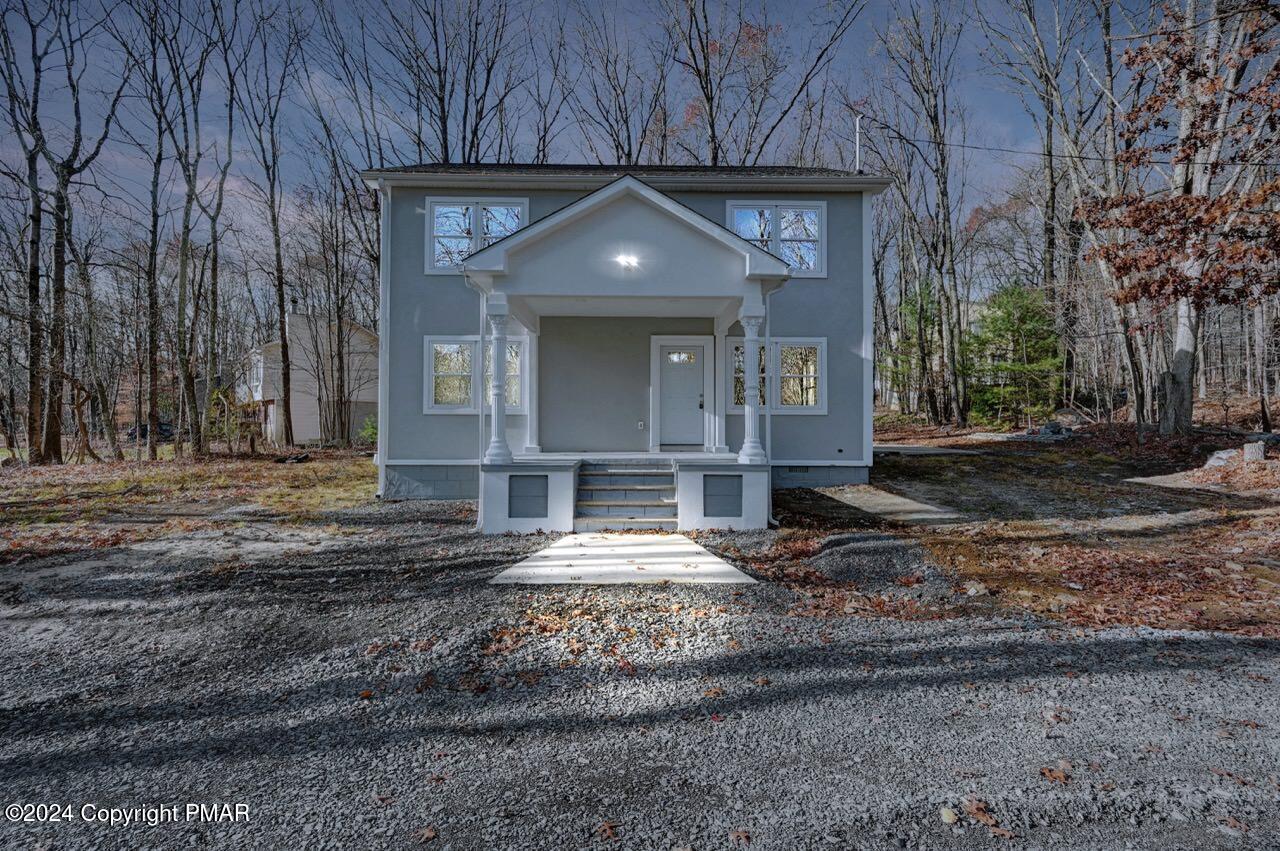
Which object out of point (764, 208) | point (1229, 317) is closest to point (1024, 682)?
point (764, 208)

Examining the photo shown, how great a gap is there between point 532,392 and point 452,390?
1367 millimetres

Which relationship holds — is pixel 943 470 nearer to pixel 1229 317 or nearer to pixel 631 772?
pixel 631 772

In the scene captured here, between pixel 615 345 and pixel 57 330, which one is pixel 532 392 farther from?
pixel 57 330

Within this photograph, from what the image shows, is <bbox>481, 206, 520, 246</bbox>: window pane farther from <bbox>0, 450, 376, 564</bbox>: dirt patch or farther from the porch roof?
<bbox>0, 450, 376, 564</bbox>: dirt patch

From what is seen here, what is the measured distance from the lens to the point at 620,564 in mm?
6047

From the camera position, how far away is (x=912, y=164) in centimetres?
2447

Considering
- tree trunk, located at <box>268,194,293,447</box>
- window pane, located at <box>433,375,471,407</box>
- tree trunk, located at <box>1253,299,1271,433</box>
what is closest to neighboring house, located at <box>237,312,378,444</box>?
tree trunk, located at <box>268,194,293,447</box>

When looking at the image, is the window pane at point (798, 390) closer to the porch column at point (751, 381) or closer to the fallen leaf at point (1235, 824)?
the porch column at point (751, 381)

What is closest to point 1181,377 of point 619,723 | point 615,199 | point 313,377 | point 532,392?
point 615,199

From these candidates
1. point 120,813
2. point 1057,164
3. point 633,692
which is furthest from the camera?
point 1057,164

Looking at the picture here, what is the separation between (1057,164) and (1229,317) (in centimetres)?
784

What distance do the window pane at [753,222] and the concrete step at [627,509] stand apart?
5.27 metres

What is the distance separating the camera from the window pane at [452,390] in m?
10.5

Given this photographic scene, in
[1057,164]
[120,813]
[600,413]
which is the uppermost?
[1057,164]
